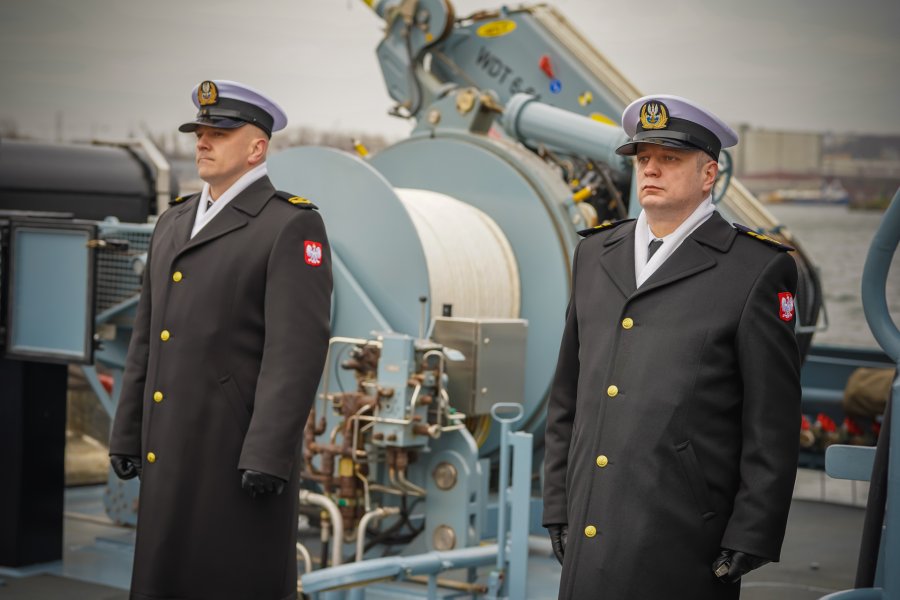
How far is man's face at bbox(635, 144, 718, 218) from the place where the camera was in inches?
116

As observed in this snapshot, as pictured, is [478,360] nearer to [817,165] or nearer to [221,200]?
[221,200]

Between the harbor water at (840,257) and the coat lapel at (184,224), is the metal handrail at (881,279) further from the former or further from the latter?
the harbor water at (840,257)

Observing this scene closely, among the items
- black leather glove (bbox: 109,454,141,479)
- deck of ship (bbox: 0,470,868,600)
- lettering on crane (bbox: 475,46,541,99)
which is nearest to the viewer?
black leather glove (bbox: 109,454,141,479)

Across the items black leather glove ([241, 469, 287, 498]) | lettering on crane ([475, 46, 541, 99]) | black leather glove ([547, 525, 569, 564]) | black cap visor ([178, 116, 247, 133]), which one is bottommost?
black leather glove ([547, 525, 569, 564])

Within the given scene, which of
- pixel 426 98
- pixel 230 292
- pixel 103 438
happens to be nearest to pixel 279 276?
pixel 230 292

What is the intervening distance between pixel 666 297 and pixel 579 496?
0.48 meters

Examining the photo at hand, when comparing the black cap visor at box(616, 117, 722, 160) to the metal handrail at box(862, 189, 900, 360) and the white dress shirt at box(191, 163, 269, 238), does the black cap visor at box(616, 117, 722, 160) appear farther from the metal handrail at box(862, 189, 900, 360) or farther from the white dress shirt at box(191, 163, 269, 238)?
the white dress shirt at box(191, 163, 269, 238)

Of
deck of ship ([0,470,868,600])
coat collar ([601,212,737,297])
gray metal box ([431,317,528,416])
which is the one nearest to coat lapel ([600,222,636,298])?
coat collar ([601,212,737,297])

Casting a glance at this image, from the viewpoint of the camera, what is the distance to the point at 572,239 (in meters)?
7.12

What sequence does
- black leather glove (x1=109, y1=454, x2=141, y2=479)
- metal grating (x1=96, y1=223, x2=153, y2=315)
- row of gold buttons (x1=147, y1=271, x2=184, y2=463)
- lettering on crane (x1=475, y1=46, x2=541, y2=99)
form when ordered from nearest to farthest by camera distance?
1. row of gold buttons (x1=147, y1=271, x2=184, y2=463)
2. black leather glove (x1=109, y1=454, x2=141, y2=479)
3. metal grating (x1=96, y1=223, x2=153, y2=315)
4. lettering on crane (x1=475, y1=46, x2=541, y2=99)

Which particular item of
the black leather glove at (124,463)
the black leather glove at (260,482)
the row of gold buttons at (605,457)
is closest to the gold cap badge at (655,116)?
the row of gold buttons at (605,457)

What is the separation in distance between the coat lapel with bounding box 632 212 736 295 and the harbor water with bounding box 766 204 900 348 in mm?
10454

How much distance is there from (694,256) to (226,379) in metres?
1.40

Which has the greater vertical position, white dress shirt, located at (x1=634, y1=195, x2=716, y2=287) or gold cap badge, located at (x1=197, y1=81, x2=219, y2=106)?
gold cap badge, located at (x1=197, y1=81, x2=219, y2=106)
